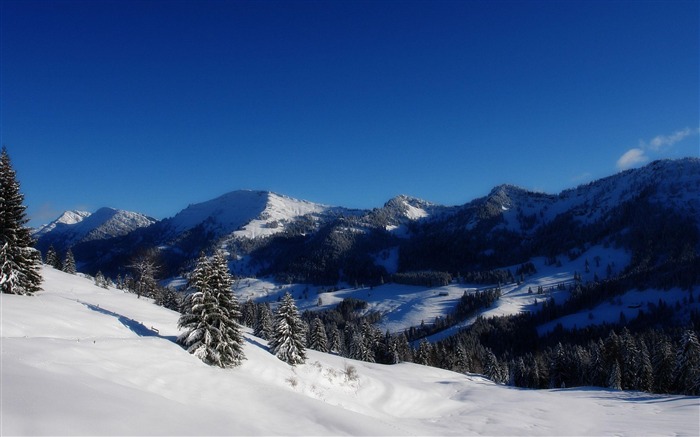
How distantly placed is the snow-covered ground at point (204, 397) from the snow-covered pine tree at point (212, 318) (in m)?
1.32

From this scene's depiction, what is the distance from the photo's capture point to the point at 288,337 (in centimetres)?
3678

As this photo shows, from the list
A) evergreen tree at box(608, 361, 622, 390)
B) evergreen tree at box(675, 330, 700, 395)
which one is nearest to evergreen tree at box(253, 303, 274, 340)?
evergreen tree at box(608, 361, 622, 390)

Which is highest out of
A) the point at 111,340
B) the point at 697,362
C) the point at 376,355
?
the point at 111,340

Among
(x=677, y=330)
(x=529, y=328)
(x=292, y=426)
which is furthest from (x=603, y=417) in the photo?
(x=529, y=328)

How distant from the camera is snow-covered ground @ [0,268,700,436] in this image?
1024 centimetres

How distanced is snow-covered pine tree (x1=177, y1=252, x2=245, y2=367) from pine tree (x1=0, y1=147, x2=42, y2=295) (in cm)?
1243

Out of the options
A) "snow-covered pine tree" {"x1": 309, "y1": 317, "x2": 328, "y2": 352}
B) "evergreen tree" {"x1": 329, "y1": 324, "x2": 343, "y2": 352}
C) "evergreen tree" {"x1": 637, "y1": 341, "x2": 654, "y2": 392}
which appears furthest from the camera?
"evergreen tree" {"x1": 329, "y1": 324, "x2": 343, "y2": 352}

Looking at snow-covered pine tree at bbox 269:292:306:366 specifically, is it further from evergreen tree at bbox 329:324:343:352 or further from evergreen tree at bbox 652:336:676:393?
evergreen tree at bbox 329:324:343:352

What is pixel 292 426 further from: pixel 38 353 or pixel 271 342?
pixel 271 342

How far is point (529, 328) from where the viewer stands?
187250mm

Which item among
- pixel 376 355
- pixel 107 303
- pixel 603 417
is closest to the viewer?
pixel 603 417

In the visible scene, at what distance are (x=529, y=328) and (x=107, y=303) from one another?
626 feet

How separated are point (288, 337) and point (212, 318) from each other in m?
11.0

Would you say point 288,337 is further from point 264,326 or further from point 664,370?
point 664,370
